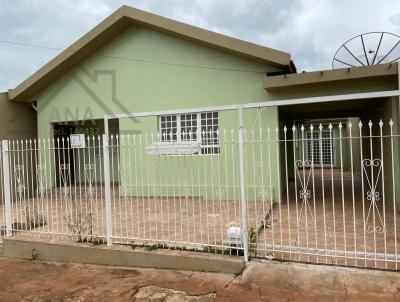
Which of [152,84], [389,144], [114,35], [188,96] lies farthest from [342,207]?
[114,35]

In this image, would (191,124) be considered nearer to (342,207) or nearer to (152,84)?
(152,84)

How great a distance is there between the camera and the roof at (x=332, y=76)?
7.59 meters

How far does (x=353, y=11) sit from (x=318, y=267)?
8864 millimetres

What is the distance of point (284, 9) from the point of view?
10188 mm

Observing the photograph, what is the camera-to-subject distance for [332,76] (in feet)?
26.1

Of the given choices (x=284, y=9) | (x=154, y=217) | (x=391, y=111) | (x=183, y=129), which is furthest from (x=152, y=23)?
(x=391, y=111)

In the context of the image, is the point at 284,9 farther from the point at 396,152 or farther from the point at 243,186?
the point at 243,186

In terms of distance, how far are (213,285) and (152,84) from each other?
7424 millimetres

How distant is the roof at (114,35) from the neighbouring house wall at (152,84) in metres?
0.27

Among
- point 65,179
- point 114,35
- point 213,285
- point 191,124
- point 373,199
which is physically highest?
point 114,35

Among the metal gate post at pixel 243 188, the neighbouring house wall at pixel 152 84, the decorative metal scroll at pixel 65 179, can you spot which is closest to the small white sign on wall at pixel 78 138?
the decorative metal scroll at pixel 65 179

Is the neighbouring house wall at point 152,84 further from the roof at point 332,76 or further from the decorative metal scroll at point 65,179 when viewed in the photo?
the decorative metal scroll at point 65,179

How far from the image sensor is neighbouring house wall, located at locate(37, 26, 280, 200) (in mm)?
9594

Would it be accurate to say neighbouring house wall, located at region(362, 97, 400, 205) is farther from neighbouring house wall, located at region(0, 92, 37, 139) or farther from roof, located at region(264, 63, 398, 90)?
neighbouring house wall, located at region(0, 92, 37, 139)
